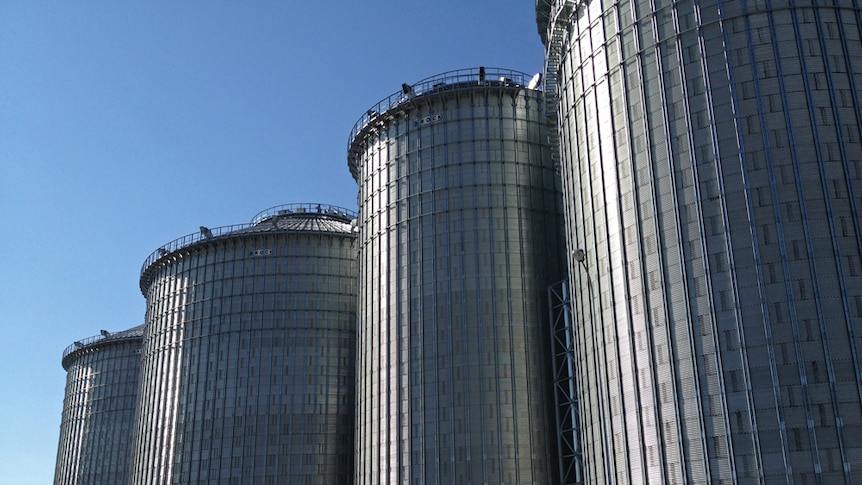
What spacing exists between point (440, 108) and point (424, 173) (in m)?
6.10

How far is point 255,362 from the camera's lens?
90.0 metres

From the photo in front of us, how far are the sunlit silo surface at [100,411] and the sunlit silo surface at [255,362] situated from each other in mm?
26650

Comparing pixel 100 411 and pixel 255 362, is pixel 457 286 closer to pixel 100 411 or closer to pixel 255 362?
pixel 255 362

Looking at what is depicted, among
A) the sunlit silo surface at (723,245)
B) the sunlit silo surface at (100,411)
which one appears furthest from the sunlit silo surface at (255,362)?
the sunlit silo surface at (723,245)

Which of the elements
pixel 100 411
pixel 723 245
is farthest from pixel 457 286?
pixel 100 411

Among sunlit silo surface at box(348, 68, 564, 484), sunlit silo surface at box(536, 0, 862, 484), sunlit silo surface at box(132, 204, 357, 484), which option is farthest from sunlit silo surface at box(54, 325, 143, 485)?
sunlit silo surface at box(536, 0, 862, 484)

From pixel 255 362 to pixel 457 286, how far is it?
29133 millimetres

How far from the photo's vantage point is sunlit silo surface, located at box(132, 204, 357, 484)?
3440 inches

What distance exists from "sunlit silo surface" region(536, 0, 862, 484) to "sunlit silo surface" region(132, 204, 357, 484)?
37705 millimetres

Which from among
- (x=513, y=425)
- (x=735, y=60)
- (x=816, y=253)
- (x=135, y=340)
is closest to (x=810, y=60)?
(x=735, y=60)

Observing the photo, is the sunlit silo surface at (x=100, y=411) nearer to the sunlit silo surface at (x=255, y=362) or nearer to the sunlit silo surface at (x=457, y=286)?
the sunlit silo surface at (x=255, y=362)

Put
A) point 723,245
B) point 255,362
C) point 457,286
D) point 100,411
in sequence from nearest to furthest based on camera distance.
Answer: point 723,245
point 457,286
point 255,362
point 100,411

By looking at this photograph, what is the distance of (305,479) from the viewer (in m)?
85.8

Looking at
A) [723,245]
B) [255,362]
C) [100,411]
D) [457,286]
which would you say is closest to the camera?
[723,245]
